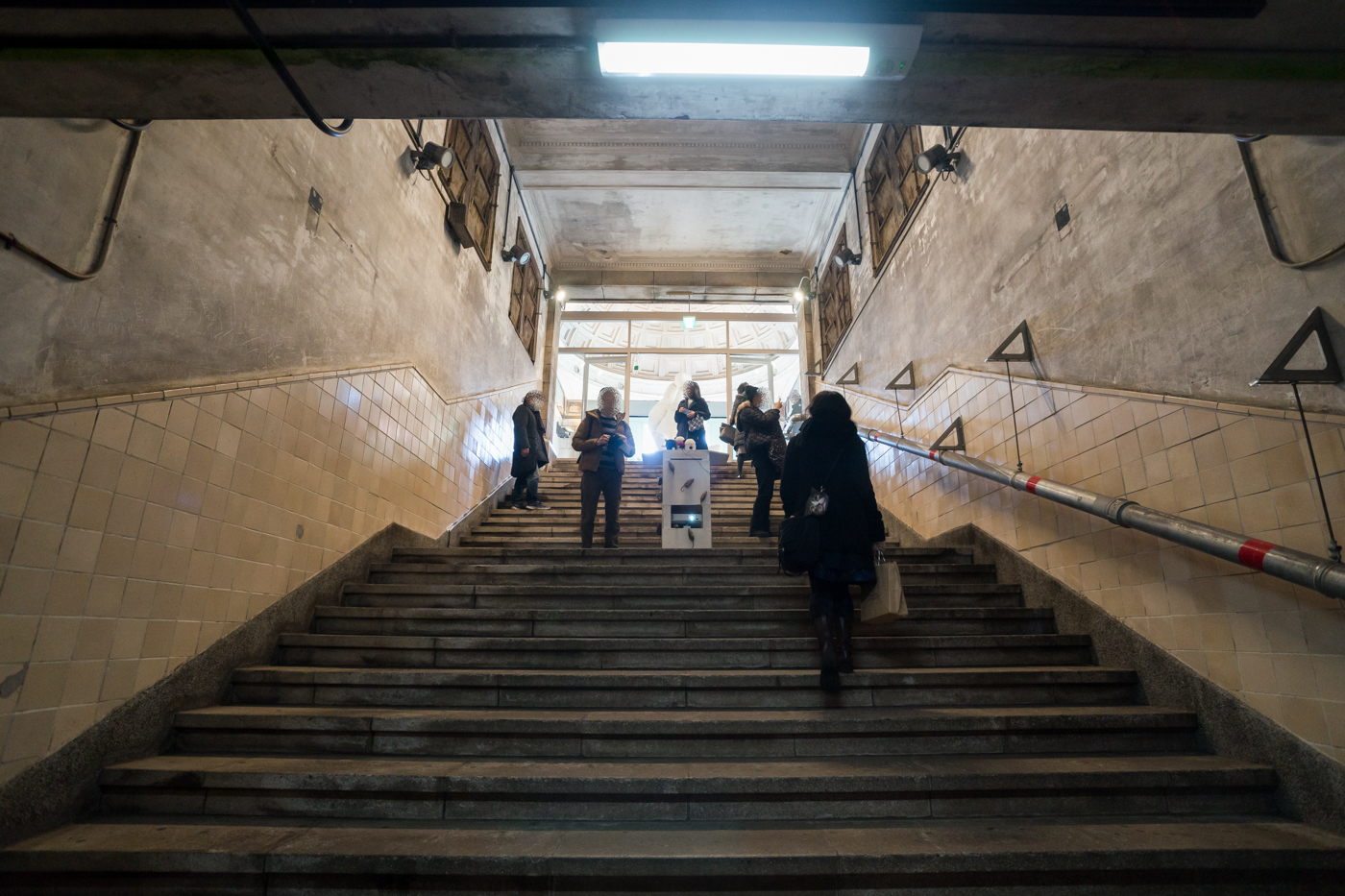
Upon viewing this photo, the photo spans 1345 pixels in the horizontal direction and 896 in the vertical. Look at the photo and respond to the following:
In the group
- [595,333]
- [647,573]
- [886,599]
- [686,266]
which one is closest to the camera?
[886,599]

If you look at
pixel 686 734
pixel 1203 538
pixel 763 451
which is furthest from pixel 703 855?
pixel 763 451

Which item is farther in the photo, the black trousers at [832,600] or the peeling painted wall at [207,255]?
the black trousers at [832,600]

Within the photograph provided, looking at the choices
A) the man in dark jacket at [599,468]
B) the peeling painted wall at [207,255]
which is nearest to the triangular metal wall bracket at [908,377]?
the man in dark jacket at [599,468]

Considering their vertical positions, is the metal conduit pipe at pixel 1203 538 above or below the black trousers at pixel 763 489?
below

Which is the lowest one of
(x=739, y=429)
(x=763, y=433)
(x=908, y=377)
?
(x=763, y=433)

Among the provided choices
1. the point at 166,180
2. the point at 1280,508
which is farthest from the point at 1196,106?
the point at 166,180

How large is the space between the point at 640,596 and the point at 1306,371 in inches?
132

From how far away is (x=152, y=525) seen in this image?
2.85 meters

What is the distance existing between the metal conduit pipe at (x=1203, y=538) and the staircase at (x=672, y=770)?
0.77m

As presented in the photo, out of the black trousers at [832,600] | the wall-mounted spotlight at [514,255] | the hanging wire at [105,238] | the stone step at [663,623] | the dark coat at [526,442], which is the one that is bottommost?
the stone step at [663,623]

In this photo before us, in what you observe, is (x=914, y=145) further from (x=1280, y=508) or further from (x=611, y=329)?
(x=611, y=329)

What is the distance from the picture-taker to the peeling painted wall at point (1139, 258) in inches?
101

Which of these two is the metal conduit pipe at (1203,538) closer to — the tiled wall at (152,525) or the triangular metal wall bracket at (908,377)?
the triangular metal wall bracket at (908,377)

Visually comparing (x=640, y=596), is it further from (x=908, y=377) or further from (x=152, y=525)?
(x=908, y=377)
